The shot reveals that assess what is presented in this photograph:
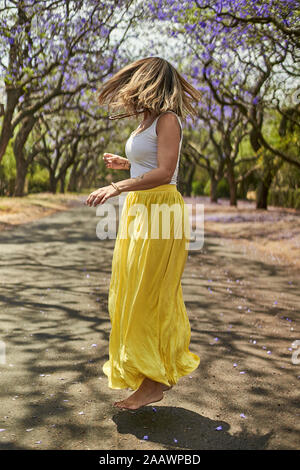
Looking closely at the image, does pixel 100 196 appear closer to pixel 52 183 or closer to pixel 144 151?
pixel 144 151

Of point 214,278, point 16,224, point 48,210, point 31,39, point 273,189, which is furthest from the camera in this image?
point 273,189

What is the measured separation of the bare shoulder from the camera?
10.6ft

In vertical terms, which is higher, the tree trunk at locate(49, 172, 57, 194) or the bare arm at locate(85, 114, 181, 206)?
the tree trunk at locate(49, 172, 57, 194)

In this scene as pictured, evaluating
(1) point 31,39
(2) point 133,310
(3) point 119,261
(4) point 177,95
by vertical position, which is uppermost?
(1) point 31,39

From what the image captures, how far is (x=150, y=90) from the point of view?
3.17 m

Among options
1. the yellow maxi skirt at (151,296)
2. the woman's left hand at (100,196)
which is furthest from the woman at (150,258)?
the woman's left hand at (100,196)

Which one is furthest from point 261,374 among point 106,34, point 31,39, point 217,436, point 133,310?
point 106,34

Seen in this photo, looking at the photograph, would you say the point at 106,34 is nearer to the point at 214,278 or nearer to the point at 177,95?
the point at 214,278

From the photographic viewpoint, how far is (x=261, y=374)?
445 centimetres

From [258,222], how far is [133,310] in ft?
53.7

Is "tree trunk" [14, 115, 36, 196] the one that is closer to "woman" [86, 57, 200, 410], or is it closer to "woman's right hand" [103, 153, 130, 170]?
"woman's right hand" [103, 153, 130, 170]

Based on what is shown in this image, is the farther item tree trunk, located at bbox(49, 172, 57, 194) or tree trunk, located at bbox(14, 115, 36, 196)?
tree trunk, located at bbox(49, 172, 57, 194)

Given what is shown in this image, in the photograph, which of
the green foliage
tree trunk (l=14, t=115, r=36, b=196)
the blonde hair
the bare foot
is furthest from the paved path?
the green foliage

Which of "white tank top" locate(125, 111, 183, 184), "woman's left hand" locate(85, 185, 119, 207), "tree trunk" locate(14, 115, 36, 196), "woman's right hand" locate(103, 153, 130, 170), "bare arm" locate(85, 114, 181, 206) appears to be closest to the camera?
"woman's left hand" locate(85, 185, 119, 207)
